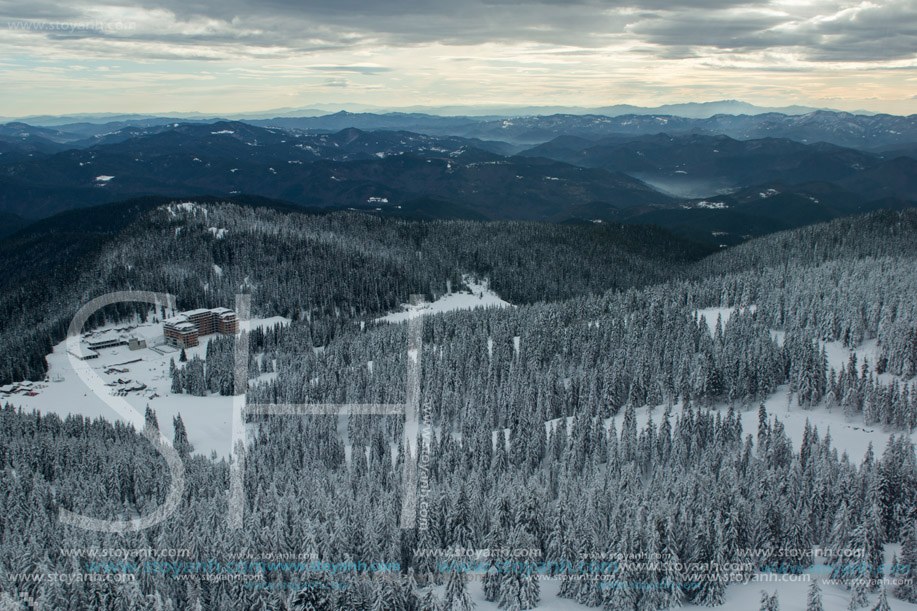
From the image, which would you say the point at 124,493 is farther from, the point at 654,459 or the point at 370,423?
the point at 654,459

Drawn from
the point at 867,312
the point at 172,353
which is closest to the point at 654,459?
the point at 867,312

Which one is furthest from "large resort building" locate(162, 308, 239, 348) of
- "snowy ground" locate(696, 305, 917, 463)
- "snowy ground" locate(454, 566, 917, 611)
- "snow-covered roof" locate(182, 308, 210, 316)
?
"snowy ground" locate(454, 566, 917, 611)

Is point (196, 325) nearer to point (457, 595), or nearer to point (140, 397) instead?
point (140, 397)

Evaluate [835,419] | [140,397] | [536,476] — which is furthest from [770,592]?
[140,397]

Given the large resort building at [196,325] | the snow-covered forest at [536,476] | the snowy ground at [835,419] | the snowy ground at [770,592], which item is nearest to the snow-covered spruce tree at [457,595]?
the snow-covered forest at [536,476]

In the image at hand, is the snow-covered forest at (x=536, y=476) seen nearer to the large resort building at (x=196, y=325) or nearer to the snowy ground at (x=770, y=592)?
the snowy ground at (x=770, y=592)

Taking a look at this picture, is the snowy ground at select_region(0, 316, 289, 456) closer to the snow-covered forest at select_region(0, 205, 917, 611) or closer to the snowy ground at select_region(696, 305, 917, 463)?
the snow-covered forest at select_region(0, 205, 917, 611)
